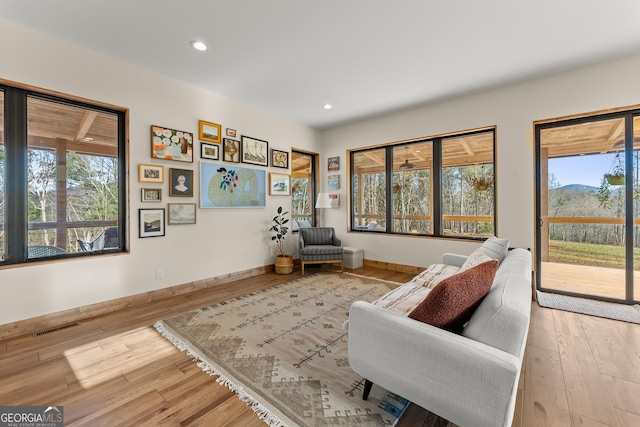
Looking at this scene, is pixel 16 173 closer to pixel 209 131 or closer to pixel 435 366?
pixel 209 131

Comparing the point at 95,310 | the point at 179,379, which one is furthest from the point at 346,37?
the point at 95,310

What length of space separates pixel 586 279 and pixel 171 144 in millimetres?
5623

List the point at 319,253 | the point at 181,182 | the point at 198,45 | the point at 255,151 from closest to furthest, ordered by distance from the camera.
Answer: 1. the point at 198,45
2. the point at 181,182
3. the point at 255,151
4. the point at 319,253

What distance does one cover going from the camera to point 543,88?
343cm

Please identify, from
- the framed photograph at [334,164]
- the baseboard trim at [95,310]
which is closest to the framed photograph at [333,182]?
the framed photograph at [334,164]

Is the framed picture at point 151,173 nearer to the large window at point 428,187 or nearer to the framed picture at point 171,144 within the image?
the framed picture at point 171,144

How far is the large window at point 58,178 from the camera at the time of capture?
2.49 m

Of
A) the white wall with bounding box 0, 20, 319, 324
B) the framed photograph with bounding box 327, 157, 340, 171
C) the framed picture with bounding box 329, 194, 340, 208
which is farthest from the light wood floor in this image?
the framed photograph with bounding box 327, 157, 340, 171

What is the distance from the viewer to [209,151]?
3.85 metres

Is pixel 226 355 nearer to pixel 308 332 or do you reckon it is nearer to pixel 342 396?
pixel 308 332

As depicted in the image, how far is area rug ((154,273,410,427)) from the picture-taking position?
59.9 inches

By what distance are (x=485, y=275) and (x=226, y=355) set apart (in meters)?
1.89

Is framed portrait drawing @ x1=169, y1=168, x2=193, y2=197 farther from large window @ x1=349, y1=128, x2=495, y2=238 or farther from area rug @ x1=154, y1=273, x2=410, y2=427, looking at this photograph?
large window @ x1=349, y1=128, x2=495, y2=238

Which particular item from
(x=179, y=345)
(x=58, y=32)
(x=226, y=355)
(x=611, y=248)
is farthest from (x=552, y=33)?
(x=58, y=32)
